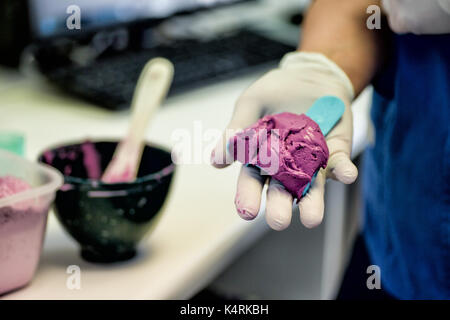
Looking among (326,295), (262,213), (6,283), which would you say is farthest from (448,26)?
(326,295)

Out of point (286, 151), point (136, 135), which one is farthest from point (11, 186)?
point (286, 151)

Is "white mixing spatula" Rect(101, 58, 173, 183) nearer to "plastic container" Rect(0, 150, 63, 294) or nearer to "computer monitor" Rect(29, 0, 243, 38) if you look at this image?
"plastic container" Rect(0, 150, 63, 294)

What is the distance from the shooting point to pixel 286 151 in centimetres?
55

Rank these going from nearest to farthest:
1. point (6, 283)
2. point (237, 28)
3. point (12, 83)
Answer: point (6, 283), point (12, 83), point (237, 28)

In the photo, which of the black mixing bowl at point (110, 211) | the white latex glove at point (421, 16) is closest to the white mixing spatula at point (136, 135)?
the black mixing bowl at point (110, 211)

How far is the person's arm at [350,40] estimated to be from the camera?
29.7 inches

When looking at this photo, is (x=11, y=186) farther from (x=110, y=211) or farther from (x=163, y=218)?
(x=163, y=218)

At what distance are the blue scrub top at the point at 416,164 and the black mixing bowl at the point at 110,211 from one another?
0.30 m

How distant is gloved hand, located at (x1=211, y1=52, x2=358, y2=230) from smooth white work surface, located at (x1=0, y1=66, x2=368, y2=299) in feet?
0.45

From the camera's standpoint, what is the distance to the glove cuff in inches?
28.5

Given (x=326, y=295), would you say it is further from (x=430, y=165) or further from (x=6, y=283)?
(x=6, y=283)

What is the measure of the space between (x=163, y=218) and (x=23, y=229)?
20 centimetres

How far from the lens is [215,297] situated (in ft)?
3.85

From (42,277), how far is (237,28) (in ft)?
3.03
